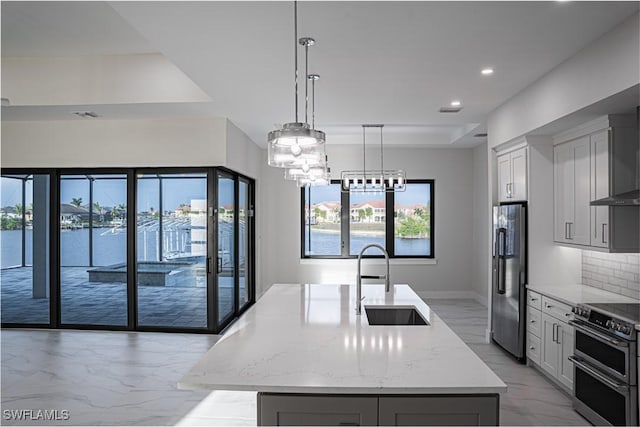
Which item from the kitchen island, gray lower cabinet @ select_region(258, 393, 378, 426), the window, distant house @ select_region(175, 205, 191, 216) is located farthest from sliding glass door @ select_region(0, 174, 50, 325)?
gray lower cabinet @ select_region(258, 393, 378, 426)

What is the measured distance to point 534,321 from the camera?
4.30 m

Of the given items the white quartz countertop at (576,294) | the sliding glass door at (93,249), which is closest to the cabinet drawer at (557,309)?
the white quartz countertop at (576,294)

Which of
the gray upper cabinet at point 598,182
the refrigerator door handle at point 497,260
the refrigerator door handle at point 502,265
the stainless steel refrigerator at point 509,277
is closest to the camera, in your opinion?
the gray upper cabinet at point 598,182

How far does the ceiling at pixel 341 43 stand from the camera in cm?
273

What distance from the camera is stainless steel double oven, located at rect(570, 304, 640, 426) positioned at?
283 cm

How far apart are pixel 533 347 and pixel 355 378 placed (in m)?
3.14

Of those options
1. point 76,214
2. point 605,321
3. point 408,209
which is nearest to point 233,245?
point 76,214

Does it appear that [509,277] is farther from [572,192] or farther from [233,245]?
[233,245]

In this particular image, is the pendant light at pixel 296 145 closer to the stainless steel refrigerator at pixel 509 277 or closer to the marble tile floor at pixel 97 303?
the stainless steel refrigerator at pixel 509 277

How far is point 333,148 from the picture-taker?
26.4 ft

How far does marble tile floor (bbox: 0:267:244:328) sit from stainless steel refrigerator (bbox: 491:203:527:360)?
3341 millimetres

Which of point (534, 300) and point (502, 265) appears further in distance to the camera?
point (502, 265)

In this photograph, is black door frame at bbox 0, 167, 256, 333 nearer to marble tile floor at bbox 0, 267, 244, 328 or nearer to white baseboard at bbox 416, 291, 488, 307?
marble tile floor at bbox 0, 267, 244, 328

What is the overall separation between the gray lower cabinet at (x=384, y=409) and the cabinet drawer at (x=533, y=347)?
270 centimetres
